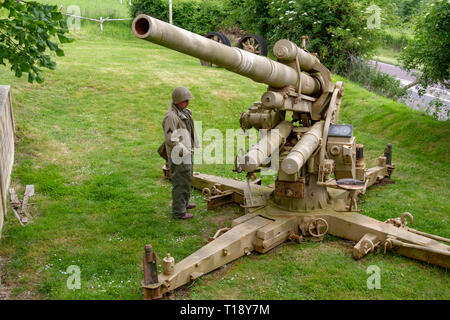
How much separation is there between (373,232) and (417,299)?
0.98 metres

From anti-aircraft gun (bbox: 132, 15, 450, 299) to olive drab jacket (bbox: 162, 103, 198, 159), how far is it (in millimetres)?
774

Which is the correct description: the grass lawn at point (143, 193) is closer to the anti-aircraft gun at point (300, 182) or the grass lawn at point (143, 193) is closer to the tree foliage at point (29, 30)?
the anti-aircraft gun at point (300, 182)

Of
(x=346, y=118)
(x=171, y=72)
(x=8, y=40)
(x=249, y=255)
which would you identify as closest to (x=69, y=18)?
(x=171, y=72)

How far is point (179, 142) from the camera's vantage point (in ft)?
19.2

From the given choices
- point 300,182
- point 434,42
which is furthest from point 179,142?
point 434,42

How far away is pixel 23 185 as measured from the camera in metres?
7.21

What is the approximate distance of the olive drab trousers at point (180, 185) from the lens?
19.8 ft

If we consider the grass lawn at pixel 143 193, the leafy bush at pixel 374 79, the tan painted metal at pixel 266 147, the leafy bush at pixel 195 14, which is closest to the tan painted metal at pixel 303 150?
the tan painted metal at pixel 266 147

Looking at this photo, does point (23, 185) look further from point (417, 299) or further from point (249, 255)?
point (417, 299)

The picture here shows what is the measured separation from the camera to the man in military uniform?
582 centimetres

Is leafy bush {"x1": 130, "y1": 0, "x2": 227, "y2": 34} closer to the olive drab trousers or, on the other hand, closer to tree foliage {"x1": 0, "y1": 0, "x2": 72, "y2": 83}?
tree foliage {"x1": 0, "y1": 0, "x2": 72, "y2": 83}

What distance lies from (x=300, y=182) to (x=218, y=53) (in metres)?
2.34

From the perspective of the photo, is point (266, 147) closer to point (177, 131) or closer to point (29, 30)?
point (177, 131)

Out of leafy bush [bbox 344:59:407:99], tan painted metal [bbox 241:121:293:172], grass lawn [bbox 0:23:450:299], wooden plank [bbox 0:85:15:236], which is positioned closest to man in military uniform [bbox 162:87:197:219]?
grass lawn [bbox 0:23:450:299]
